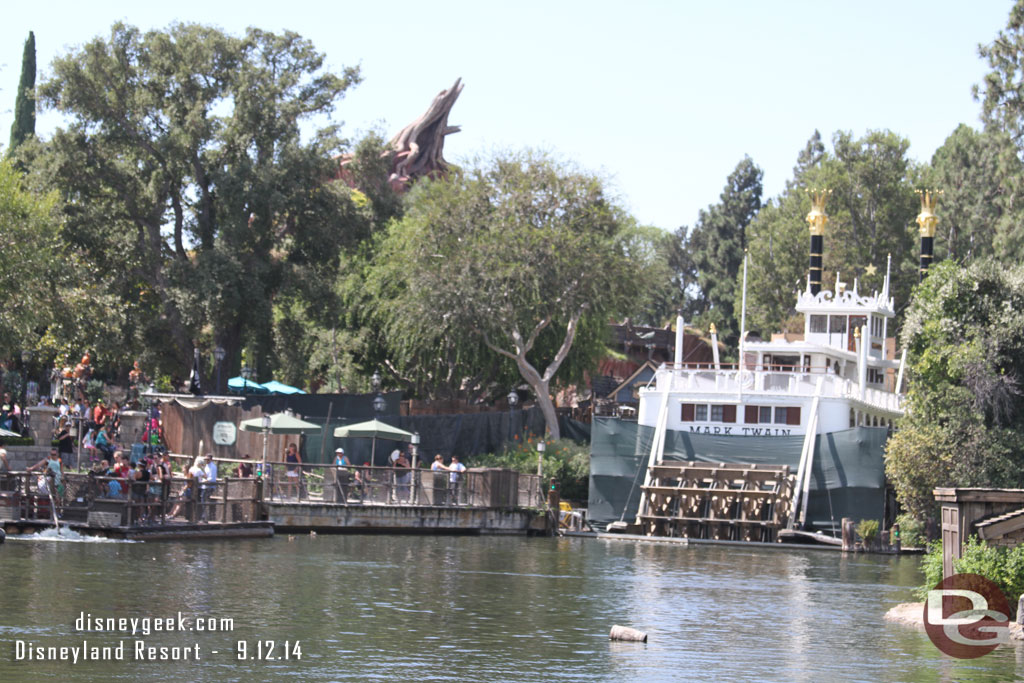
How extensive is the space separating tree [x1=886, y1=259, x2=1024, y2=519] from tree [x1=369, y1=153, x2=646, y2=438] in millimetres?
17159

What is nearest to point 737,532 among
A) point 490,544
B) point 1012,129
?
point 490,544

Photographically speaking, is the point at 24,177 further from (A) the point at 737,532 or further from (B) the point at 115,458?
(A) the point at 737,532

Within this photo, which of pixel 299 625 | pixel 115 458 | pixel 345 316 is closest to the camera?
pixel 299 625

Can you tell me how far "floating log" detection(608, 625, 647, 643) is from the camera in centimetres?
2225

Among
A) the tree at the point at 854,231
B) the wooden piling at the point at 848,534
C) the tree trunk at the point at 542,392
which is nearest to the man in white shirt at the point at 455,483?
the tree trunk at the point at 542,392

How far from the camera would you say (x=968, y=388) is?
4034 cm

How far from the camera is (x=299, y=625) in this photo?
22.4m

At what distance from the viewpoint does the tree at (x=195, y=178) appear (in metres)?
53.7

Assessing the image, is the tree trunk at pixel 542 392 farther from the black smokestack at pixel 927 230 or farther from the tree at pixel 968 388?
the black smokestack at pixel 927 230

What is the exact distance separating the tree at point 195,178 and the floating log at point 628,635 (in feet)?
109

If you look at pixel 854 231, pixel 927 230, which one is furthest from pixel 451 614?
pixel 854 231

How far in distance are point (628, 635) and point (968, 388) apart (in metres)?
21.5

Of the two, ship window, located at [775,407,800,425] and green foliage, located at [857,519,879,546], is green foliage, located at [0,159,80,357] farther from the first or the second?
green foliage, located at [857,519,879,546]

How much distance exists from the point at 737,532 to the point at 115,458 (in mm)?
20349
